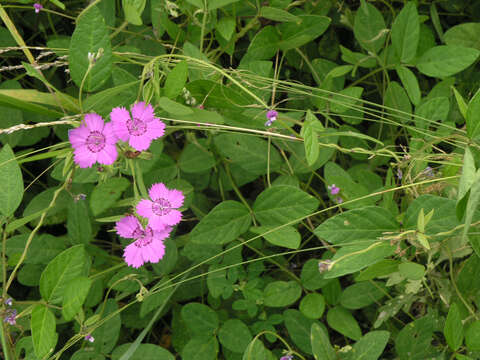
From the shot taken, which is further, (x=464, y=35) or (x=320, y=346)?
(x=464, y=35)

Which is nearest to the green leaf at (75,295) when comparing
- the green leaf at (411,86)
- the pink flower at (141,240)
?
the pink flower at (141,240)

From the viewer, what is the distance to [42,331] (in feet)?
3.52

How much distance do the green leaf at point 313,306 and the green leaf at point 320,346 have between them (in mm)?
131

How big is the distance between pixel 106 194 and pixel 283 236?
458mm

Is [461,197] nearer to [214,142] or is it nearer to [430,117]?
[430,117]

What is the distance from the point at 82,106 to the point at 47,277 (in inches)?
16.0

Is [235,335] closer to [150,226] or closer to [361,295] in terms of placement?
[361,295]

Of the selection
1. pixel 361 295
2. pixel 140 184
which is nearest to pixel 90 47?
pixel 140 184

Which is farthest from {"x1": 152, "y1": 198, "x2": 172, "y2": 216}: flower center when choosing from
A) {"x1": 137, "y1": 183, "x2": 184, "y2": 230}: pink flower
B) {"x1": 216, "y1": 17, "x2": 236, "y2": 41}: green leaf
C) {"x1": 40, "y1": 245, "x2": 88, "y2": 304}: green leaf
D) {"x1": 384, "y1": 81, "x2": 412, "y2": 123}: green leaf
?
{"x1": 384, "y1": 81, "x2": 412, "y2": 123}: green leaf

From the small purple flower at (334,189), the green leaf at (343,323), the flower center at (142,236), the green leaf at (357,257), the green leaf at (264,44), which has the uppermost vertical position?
the green leaf at (264,44)

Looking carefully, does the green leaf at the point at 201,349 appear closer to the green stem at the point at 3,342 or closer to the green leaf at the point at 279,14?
the green stem at the point at 3,342

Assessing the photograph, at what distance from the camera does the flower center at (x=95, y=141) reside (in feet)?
3.12

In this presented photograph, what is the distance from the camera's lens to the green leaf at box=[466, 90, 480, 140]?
0.94 metres

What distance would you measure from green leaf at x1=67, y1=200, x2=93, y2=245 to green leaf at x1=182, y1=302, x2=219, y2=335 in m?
0.34
